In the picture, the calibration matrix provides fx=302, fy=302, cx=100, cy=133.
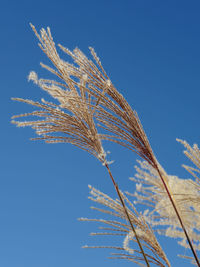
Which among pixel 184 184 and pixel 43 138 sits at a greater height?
pixel 43 138

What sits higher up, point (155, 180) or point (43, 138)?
point (43, 138)

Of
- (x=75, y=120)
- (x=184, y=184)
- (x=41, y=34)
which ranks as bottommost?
(x=184, y=184)

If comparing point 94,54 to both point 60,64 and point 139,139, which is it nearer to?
point 60,64

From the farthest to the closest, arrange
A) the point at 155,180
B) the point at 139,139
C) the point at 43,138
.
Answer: the point at 155,180 < the point at 43,138 < the point at 139,139

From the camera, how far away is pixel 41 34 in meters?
2.27

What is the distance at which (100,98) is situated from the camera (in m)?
2.27

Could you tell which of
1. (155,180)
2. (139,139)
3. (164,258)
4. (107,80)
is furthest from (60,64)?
(155,180)

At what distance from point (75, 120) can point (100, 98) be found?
0.25m

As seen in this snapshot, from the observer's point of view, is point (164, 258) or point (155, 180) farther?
point (155, 180)

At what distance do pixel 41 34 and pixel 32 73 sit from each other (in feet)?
0.98

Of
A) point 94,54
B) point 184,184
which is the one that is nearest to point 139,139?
point 94,54

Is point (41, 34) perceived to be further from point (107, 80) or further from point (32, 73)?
point (107, 80)

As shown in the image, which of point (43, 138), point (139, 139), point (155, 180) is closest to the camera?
point (139, 139)

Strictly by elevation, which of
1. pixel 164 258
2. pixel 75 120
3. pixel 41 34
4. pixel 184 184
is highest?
pixel 41 34
